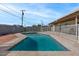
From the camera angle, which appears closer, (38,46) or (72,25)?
(38,46)

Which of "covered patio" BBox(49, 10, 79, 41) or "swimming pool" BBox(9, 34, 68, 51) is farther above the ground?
"covered patio" BBox(49, 10, 79, 41)

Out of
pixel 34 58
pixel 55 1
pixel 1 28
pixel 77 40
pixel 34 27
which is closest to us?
pixel 55 1

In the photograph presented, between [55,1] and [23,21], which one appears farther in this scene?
[23,21]

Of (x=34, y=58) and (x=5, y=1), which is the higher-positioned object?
(x=5, y=1)

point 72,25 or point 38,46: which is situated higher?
point 72,25

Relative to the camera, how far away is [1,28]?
22.5 m

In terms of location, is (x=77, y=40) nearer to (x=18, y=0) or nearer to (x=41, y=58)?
(x=41, y=58)

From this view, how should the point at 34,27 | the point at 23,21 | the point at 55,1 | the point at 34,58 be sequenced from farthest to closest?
the point at 34,27, the point at 23,21, the point at 34,58, the point at 55,1

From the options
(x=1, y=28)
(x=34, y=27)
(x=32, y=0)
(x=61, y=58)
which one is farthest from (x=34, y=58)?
(x=34, y=27)

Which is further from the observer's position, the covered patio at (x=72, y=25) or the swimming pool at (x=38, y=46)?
the covered patio at (x=72, y=25)

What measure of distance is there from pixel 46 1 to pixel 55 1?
0.24 m

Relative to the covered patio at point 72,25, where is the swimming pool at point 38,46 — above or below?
below

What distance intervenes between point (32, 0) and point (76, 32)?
303 inches

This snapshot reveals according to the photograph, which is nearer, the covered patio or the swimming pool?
the swimming pool
